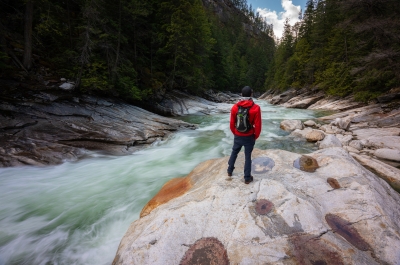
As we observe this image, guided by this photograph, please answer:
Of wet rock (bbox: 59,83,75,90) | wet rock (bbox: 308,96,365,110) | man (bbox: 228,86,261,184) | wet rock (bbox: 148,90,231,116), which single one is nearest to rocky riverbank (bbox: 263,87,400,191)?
wet rock (bbox: 308,96,365,110)

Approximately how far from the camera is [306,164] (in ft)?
15.3

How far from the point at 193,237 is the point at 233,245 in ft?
1.99

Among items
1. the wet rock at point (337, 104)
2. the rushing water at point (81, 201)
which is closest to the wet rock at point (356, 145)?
the rushing water at point (81, 201)

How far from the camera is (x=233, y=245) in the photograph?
105 inches

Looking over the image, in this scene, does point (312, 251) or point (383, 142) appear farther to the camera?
point (383, 142)

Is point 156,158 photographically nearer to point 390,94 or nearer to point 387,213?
point 387,213

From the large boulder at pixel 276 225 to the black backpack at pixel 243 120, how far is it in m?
1.14

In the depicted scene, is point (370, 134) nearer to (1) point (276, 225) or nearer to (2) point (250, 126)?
(2) point (250, 126)

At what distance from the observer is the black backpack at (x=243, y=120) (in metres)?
3.58

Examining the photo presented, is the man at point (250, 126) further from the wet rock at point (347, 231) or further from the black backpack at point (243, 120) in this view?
the wet rock at point (347, 231)

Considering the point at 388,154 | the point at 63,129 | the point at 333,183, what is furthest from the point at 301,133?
the point at 63,129

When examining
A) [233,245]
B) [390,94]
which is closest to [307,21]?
[390,94]

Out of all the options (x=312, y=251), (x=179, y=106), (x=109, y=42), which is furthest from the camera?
(x=179, y=106)

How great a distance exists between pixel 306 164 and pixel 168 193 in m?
3.55
